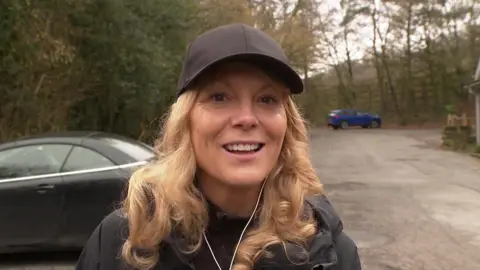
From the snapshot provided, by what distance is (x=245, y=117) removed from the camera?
1.71 meters

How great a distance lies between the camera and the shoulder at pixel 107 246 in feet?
5.61

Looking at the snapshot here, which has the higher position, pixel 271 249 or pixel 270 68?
pixel 270 68

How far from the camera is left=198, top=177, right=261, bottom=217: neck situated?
1781 mm

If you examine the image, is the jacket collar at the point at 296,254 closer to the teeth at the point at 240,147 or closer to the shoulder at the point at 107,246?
the shoulder at the point at 107,246

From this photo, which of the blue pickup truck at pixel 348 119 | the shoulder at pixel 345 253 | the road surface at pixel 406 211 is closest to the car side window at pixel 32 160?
the road surface at pixel 406 211

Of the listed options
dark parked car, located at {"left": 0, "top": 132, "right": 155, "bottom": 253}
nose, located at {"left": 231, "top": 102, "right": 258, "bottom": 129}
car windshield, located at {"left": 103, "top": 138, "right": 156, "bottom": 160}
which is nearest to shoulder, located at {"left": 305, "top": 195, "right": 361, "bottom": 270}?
nose, located at {"left": 231, "top": 102, "right": 258, "bottom": 129}

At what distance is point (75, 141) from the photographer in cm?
711

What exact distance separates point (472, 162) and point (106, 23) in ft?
42.5

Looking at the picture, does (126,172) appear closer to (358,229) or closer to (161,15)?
(358,229)

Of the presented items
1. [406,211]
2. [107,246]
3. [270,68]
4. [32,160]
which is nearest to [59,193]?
[32,160]

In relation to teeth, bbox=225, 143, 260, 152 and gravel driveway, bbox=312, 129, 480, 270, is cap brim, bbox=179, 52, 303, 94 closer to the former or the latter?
teeth, bbox=225, 143, 260, 152

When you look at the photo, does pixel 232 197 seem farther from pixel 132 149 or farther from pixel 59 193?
pixel 132 149

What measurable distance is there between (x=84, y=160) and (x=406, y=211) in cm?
638

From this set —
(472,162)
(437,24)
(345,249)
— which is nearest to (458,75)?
(437,24)
